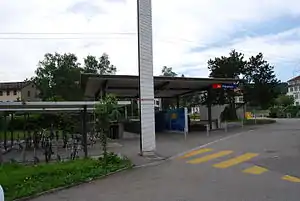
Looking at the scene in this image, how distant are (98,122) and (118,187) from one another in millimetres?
6005

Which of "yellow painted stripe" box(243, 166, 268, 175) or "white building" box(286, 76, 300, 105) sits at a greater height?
"white building" box(286, 76, 300, 105)

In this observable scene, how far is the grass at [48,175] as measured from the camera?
11.3 metres

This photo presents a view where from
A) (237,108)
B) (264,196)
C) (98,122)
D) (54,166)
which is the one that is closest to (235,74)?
(237,108)

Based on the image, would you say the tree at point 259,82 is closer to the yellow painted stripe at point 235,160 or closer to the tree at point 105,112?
the yellow painted stripe at point 235,160

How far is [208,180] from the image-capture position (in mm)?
12516

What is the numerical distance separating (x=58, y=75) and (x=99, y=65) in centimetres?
950

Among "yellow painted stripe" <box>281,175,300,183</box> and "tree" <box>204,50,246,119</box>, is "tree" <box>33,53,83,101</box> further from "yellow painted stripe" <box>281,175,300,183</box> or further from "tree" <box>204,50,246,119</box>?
"yellow painted stripe" <box>281,175,300,183</box>

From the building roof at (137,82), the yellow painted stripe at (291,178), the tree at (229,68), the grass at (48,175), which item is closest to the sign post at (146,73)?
the grass at (48,175)

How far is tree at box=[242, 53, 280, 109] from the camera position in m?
49.1

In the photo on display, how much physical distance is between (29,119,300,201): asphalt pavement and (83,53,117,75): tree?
70735 mm

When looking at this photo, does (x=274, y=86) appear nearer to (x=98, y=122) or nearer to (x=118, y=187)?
(x=98, y=122)

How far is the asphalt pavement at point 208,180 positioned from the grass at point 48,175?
496 mm

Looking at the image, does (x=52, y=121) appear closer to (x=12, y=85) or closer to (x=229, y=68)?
(x=229, y=68)

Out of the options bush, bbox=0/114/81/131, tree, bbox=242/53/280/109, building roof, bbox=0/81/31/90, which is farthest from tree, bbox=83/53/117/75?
bush, bbox=0/114/81/131
